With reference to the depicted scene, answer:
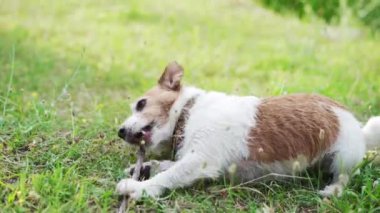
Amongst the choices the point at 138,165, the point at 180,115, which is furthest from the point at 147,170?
the point at 180,115

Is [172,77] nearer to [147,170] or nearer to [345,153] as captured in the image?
[147,170]

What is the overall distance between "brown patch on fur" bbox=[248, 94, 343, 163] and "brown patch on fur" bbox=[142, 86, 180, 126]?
A: 530mm

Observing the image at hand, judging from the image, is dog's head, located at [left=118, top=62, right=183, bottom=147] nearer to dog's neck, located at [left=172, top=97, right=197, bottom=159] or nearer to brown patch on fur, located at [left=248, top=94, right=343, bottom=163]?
dog's neck, located at [left=172, top=97, right=197, bottom=159]

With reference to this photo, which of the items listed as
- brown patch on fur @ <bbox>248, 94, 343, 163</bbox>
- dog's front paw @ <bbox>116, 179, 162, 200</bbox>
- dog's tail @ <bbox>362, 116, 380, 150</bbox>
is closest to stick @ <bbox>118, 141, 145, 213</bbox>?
dog's front paw @ <bbox>116, 179, 162, 200</bbox>

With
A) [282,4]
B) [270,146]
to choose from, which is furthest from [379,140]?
[282,4]

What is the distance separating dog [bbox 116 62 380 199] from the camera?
11.7 ft

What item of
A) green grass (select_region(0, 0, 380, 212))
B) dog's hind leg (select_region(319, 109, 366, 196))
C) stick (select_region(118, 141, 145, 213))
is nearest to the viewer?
stick (select_region(118, 141, 145, 213))

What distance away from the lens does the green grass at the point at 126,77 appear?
3.56 meters

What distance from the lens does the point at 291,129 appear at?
12.2 feet

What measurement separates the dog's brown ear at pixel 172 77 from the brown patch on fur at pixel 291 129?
55 centimetres

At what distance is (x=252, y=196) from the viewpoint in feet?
12.0

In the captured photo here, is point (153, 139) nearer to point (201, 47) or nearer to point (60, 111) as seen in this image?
point (60, 111)

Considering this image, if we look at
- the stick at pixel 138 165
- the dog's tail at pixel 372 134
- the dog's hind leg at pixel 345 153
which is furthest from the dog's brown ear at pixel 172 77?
the dog's tail at pixel 372 134

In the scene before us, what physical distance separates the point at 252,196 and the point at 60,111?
7.76ft
